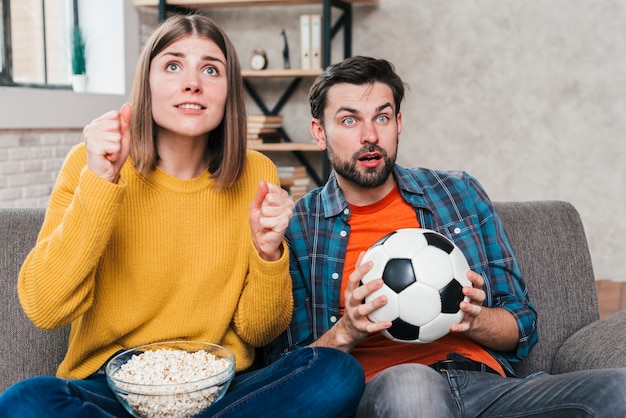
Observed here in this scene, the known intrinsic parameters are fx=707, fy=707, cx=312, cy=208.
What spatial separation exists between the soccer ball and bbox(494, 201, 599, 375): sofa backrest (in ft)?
1.73

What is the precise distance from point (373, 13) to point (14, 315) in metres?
3.51

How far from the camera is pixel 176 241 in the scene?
1672 millimetres

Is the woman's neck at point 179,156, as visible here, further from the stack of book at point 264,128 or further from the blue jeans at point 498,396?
the stack of book at point 264,128

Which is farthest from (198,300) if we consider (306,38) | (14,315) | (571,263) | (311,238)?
(306,38)

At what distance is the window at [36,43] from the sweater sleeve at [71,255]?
2.67 m

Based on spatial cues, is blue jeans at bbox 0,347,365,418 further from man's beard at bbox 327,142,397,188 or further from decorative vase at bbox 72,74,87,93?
decorative vase at bbox 72,74,87,93

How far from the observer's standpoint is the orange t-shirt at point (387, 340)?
5.67 feet

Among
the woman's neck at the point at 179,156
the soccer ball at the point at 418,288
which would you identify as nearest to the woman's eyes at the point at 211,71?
the woman's neck at the point at 179,156

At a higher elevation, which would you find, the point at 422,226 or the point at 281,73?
the point at 281,73

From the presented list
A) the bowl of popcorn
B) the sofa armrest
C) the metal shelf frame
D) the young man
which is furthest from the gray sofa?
the metal shelf frame

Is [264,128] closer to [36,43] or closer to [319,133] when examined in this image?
[36,43]

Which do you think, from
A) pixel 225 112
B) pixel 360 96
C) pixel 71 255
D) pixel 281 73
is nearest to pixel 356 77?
pixel 360 96

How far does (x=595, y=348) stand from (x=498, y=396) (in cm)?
38

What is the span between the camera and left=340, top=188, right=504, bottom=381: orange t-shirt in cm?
173
